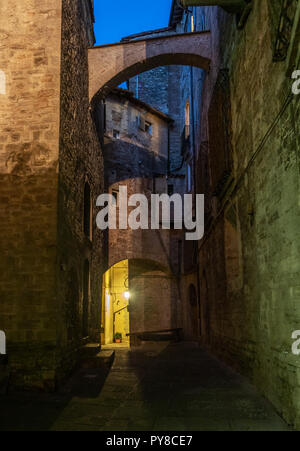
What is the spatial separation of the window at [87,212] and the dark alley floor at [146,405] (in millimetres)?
4258

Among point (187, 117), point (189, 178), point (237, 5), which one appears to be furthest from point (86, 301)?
point (187, 117)

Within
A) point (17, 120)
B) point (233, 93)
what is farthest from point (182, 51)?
point (17, 120)

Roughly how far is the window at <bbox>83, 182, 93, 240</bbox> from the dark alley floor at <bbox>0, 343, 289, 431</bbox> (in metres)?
4.26

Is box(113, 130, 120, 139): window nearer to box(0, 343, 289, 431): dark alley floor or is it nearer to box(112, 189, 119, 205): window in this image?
box(112, 189, 119, 205): window

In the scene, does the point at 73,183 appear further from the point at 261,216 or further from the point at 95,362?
the point at 261,216

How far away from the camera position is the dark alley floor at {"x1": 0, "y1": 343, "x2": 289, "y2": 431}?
4582 mm

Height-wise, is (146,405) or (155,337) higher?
(146,405)

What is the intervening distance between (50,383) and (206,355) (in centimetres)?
575

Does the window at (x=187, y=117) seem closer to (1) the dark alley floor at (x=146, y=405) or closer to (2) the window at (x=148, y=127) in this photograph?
(2) the window at (x=148, y=127)

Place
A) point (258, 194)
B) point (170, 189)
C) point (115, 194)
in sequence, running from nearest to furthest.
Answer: point (258, 194)
point (115, 194)
point (170, 189)

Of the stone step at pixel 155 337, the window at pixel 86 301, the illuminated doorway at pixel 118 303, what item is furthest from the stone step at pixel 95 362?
the illuminated doorway at pixel 118 303

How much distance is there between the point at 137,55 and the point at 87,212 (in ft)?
15.7

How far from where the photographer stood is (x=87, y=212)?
37.6ft

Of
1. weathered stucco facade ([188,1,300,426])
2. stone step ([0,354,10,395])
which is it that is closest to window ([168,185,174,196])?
weathered stucco facade ([188,1,300,426])
